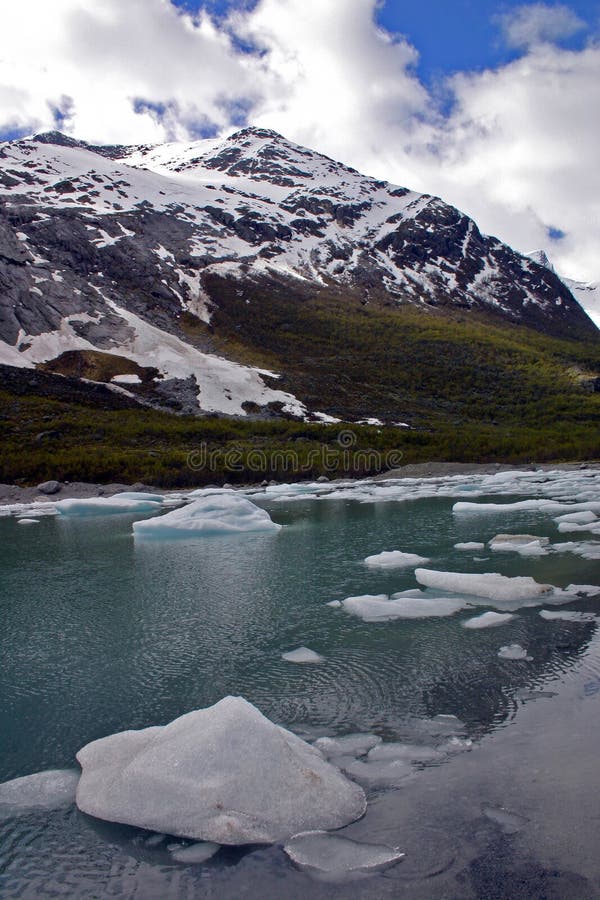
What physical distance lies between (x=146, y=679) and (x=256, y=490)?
3009 cm

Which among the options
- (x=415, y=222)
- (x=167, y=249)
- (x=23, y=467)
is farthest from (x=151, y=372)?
(x=415, y=222)

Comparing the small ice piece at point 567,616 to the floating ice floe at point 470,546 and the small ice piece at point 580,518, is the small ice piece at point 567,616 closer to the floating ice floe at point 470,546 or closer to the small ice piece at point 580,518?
the floating ice floe at point 470,546

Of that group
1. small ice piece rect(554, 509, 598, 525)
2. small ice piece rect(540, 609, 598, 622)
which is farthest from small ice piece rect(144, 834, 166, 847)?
small ice piece rect(554, 509, 598, 525)

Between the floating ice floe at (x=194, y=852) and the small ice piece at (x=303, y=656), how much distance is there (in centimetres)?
389

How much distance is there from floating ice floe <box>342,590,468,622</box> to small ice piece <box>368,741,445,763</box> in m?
4.16

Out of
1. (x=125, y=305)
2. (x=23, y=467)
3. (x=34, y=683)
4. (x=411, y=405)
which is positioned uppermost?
(x=125, y=305)

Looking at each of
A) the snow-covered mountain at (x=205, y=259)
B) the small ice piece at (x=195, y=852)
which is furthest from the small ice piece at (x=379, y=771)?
the snow-covered mountain at (x=205, y=259)

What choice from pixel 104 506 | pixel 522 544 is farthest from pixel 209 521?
pixel 104 506

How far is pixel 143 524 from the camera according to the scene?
20391 mm

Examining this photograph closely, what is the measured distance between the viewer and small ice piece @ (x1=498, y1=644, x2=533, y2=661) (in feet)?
25.5

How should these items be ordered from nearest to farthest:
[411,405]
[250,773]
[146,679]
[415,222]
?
[250,773], [146,679], [411,405], [415,222]

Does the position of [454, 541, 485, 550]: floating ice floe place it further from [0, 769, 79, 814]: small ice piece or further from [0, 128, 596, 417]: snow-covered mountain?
[0, 128, 596, 417]: snow-covered mountain

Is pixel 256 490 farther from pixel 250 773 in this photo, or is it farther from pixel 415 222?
pixel 415 222

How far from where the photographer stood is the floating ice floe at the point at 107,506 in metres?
27.8
